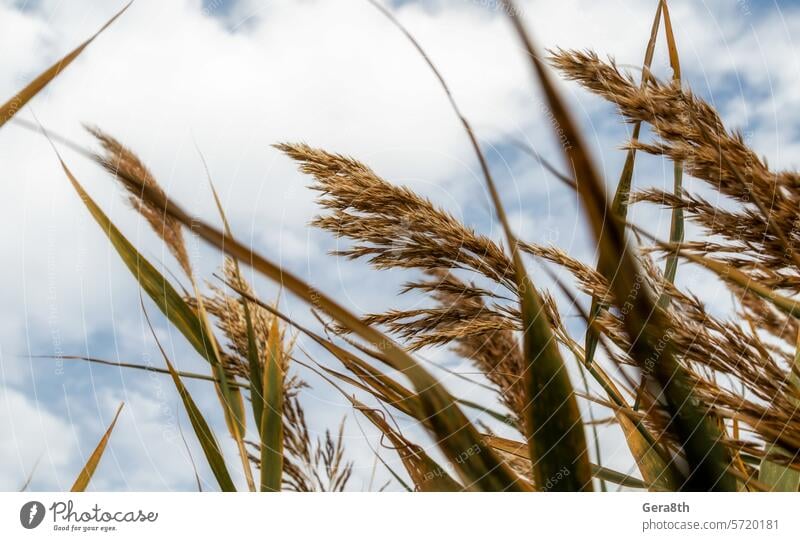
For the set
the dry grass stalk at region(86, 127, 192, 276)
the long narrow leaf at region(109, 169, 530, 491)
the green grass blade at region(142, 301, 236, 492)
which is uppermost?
the dry grass stalk at region(86, 127, 192, 276)

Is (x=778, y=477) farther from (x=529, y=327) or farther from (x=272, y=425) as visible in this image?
(x=272, y=425)

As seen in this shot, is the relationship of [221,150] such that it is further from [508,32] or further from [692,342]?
[692,342]

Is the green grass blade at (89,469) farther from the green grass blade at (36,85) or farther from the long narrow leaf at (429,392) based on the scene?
the green grass blade at (36,85)

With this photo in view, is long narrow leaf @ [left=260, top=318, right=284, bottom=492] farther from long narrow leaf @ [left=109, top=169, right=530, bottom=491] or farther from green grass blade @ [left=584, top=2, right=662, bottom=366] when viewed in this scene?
green grass blade @ [left=584, top=2, right=662, bottom=366]

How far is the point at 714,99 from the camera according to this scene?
0.99 m

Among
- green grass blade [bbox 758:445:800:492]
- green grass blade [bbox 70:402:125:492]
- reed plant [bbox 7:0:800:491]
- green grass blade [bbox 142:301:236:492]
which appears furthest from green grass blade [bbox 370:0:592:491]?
green grass blade [bbox 70:402:125:492]
